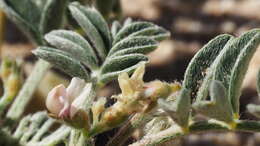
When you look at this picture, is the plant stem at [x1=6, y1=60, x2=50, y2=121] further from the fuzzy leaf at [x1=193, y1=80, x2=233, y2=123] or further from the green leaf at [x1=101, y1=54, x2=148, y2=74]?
the fuzzy leaf at [x1=193, y1=80, x2=233, y2=123]

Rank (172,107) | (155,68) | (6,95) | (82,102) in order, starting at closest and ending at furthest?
(172,107) < (82,102) < (6,95) < (155,68)

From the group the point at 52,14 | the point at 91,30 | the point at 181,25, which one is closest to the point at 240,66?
the point at 91,30

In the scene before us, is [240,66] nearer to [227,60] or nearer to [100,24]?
[227,60]

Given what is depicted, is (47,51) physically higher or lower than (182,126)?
higher

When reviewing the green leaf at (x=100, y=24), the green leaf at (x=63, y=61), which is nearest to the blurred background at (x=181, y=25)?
the green leaf at (x=100, y=24)

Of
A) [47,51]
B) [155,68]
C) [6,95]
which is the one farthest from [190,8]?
[47,51]

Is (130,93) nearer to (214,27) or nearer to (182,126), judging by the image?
(182,126)

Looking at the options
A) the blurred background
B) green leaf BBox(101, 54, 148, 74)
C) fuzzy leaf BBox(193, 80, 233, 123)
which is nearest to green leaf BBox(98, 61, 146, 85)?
green leaf BBox(101, 54, 148, 74)
